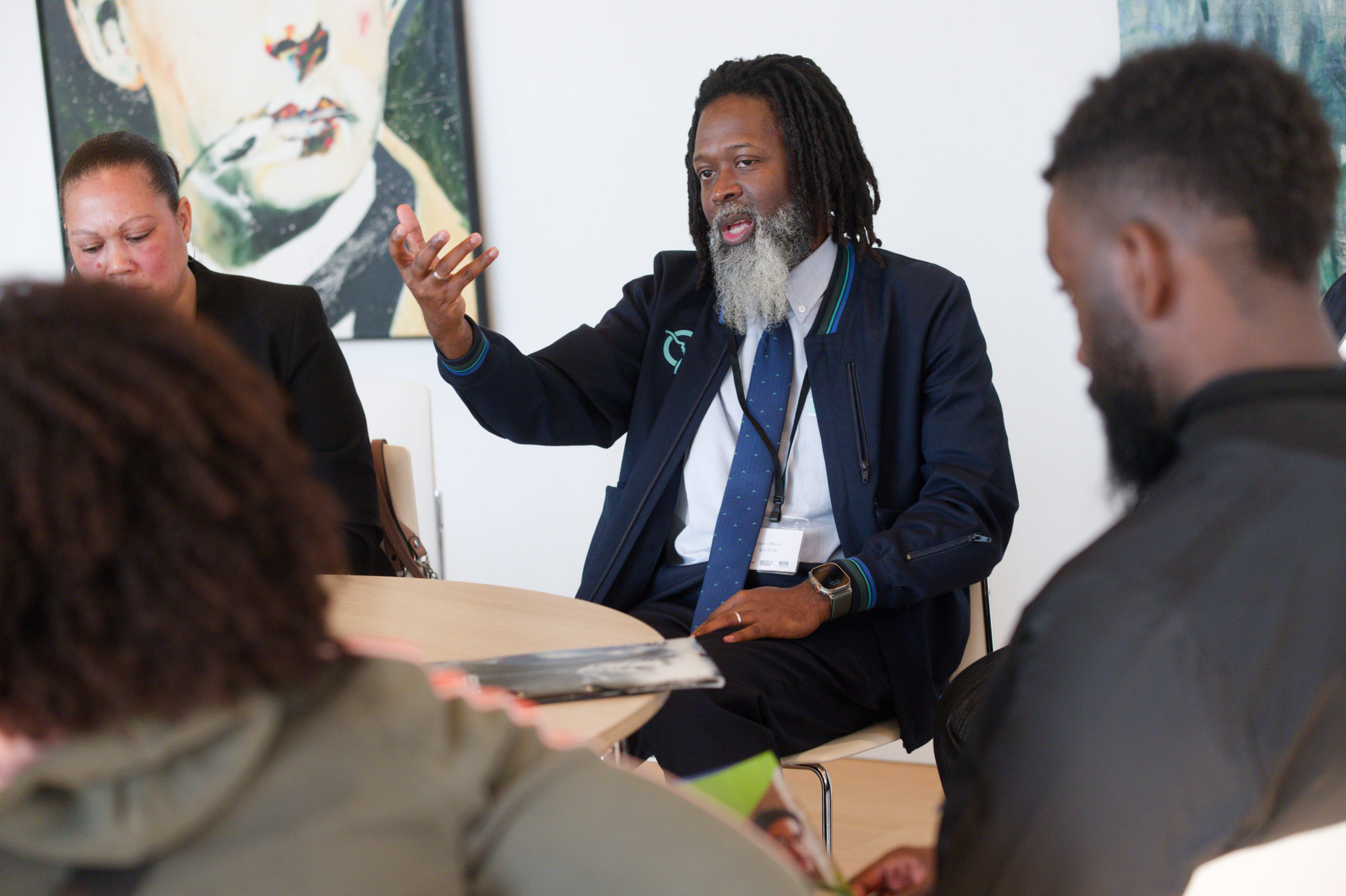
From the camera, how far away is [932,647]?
2.22 meters

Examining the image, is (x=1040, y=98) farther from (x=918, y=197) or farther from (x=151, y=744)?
(x=151, y=744)

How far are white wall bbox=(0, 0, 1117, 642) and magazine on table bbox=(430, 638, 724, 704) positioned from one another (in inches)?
73.1

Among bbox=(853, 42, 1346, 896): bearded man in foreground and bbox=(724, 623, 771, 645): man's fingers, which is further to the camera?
bbox=(724, 623, 771, 645): man's fingers

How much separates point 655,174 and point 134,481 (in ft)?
10.3

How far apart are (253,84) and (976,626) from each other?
10.2 feet

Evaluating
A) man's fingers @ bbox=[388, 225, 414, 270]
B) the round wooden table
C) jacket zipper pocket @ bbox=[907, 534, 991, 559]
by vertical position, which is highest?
man's fingers @ bbox=[388, 225, 414, 270]

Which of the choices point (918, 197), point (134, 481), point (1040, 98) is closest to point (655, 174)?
point (918, 197)

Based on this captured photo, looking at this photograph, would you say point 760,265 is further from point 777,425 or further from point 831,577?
point 831,577

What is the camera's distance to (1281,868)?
928 millimetres

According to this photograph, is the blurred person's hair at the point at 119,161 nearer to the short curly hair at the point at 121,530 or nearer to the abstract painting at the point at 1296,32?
the short curly hair at the point at 121,530

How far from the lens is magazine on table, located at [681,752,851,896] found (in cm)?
90

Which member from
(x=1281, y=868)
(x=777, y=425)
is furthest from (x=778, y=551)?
(x=1281, y=868)

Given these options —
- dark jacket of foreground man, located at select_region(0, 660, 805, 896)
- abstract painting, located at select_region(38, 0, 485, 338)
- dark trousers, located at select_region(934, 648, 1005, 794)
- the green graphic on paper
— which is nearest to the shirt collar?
dark trousers, located at select_region(934, 648, 1005, 794)

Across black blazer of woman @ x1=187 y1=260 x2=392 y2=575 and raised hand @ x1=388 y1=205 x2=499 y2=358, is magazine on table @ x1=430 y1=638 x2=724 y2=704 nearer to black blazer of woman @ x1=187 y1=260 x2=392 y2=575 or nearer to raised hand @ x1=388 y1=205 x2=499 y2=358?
raised hand @ x1=388 y1=205 x2=499 y2=358
